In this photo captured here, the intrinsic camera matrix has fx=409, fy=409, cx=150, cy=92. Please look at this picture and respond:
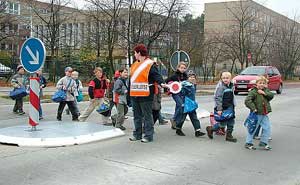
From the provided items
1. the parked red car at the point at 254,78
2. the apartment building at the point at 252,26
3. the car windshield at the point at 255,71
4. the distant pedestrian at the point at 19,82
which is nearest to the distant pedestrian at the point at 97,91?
the distant pedestrian at the point at 19,82

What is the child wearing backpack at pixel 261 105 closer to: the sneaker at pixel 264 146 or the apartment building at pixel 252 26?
the sneaker at pixel 264 146

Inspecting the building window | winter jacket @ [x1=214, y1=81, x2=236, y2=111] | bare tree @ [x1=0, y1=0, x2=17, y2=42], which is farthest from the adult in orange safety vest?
the building window

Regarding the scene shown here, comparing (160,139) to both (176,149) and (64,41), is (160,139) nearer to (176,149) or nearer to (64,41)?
(176,149)

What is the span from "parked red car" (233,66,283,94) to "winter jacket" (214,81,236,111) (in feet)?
49.5

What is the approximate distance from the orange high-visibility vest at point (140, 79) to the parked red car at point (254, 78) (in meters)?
16.0

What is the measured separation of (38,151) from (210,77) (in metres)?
41.1

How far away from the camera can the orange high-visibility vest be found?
→ 8.09 metres

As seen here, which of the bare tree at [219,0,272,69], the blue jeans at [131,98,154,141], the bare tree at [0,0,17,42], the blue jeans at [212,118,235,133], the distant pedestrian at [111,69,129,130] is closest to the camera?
the blue jeans at [131,98,154,141]

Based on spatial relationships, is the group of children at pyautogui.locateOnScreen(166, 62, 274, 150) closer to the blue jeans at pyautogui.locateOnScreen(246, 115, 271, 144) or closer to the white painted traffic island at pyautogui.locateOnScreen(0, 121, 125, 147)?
the blue jeans at pyautogui.locateOnScreen(246, 115, 271, 144)

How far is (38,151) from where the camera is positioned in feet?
23.4

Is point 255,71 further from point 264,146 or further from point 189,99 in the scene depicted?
point 264,146

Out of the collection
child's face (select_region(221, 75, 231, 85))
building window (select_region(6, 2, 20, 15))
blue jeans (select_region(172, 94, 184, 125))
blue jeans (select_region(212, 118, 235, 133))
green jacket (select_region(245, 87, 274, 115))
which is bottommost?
blue jeans (select_region(212, 118, 235, 133))

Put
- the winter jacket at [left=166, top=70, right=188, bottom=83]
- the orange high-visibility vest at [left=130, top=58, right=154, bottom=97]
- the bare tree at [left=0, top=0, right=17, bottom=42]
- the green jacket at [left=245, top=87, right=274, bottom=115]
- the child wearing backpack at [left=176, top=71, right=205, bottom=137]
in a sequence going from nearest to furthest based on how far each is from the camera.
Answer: the green jacket at [left=245, top=87, right=274, bottom=115] < the orange high-visibility vest at [left=130, top=58, right=154, bottom=97] < the child wearing backpack at [left=176, top=71, right=205, bottom=137] < the winter jacket at [left=166, top=70, right=188, bottom=83] < the bare tree at [left=0, top=0, right=17, bottom=42]

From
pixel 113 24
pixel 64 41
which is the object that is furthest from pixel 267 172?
pixel 64 41
